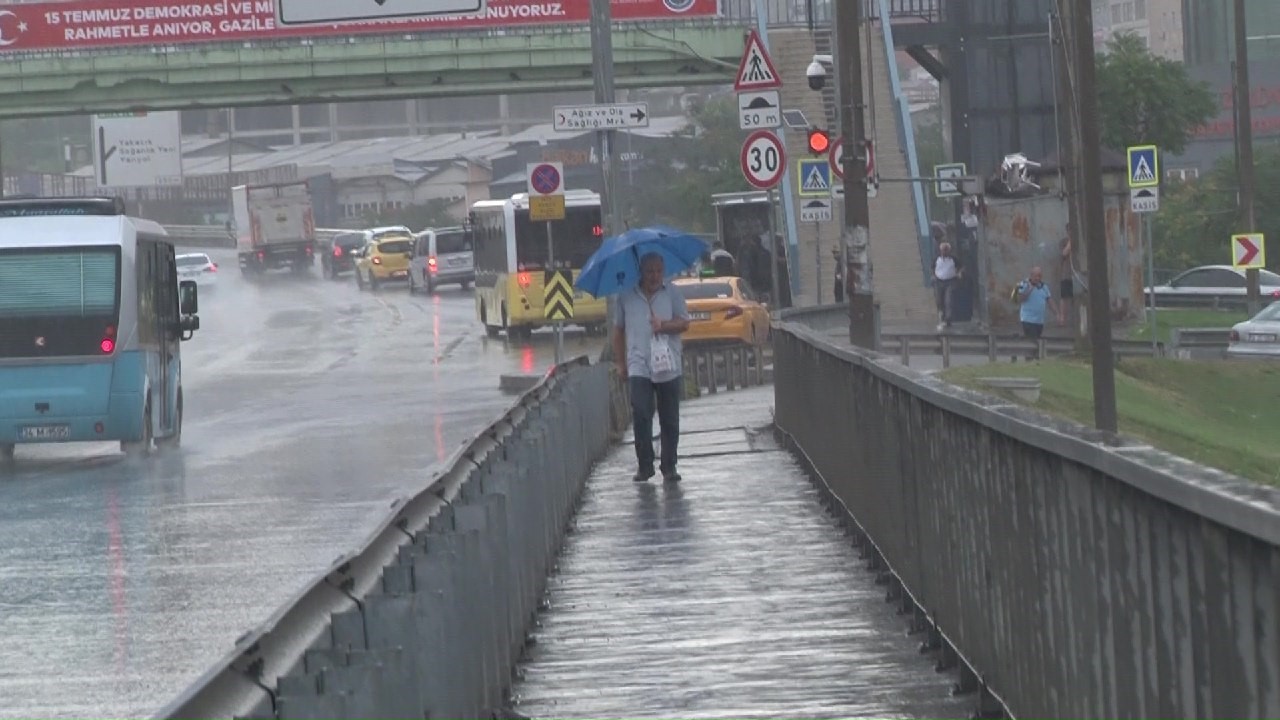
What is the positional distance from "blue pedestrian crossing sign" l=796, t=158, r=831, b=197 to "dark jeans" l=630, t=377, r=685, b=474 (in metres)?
13.5

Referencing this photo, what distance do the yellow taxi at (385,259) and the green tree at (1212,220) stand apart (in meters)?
24.9

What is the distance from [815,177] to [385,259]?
45.7m

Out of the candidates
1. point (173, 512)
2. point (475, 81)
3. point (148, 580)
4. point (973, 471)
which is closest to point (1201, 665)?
point (973, 471)

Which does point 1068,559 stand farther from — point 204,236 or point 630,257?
point 204,236

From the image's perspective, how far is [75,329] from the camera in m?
25.3

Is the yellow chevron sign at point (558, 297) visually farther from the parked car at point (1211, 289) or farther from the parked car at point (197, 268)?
the parked car at point (197, 268)

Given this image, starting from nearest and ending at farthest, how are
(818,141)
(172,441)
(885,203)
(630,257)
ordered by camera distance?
(630,257)
(172,441)
(818,141)
(885,203)

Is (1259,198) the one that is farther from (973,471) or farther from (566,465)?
(973,471)

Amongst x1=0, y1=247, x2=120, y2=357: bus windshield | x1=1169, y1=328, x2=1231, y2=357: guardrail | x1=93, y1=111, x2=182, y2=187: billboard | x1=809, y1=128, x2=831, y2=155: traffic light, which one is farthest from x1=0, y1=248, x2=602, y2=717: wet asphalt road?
x1=93, y1=111, x2=182, y2=187: billboard

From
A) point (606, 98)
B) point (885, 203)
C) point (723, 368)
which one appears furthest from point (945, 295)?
point (606, 98)

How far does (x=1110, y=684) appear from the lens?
5.43 metres

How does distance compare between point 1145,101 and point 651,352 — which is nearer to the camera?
point 651,352

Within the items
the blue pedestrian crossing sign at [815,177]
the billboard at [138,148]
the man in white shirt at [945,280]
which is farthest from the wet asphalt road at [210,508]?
the billboard at [138,148]

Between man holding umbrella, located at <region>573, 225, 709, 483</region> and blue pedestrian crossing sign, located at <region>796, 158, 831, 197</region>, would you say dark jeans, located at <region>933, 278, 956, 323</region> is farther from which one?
man holding umbrella, located at <region>573, 225, 709, 483</region>
